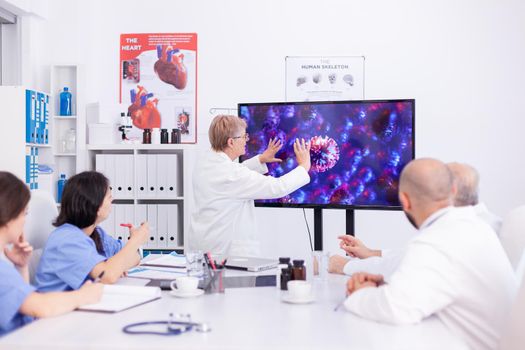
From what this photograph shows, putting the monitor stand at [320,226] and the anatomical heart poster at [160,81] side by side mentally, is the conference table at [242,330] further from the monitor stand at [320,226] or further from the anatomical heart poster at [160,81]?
the anatomical heart poster at [160,81]

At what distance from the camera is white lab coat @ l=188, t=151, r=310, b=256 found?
310 centimetres

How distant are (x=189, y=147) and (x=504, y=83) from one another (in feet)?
8.08

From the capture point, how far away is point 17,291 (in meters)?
1.61

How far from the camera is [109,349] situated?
141 cm

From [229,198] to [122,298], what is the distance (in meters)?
1.37

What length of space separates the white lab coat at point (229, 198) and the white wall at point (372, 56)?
56.0 inches

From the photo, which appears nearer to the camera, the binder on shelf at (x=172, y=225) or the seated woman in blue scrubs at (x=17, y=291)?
the seated woman in blue scrubs at (x=17, y=291)

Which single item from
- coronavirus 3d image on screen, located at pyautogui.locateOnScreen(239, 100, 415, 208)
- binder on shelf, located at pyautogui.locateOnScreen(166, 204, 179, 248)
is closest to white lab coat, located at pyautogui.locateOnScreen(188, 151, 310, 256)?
coronavirus 3d image on screen, located at pyautogui.locateOnScreen(239, 100, 415, 208)

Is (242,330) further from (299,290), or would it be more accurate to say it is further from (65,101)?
(65,101)

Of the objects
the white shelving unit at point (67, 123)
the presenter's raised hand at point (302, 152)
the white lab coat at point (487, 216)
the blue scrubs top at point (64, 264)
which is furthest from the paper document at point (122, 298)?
the white shelving unit at point (67, 123)

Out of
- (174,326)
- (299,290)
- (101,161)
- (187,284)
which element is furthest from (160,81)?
(174,326)

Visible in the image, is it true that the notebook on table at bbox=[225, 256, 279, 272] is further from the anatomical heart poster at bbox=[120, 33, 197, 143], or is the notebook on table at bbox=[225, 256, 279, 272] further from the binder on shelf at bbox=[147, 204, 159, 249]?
the anatomical heart poster at bbox=[120, 33, 197, 143]

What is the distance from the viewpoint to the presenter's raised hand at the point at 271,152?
3.36m

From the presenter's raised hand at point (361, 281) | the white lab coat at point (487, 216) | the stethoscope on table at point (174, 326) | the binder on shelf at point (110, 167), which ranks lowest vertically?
the stethoscope on table at point (174, 326)
